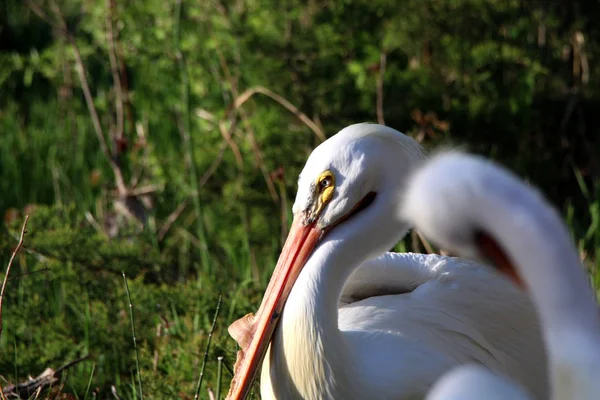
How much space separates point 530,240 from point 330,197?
4.89 ft

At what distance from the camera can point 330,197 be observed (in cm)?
311

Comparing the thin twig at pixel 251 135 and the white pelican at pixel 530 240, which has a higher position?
the white pelican at pixel 530 240

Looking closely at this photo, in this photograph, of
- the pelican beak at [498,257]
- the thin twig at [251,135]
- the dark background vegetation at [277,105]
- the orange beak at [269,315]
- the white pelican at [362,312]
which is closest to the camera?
the pelican beak at [498,257]

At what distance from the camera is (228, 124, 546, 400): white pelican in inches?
116

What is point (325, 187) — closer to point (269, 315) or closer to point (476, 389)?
point (269, 315)

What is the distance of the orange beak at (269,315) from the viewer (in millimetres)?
3062

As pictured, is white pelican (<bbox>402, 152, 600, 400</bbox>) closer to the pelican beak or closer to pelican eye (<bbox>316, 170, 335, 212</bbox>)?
the pelican beak

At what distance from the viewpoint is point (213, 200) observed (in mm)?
5609

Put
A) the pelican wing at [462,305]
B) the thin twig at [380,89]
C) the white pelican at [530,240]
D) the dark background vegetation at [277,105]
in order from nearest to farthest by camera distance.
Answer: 1. the white pelican at [530,240]
2. the pelican wing at [462,305]
3. the thin twig at [380,89]
4. the dark background vegetation at [277,105]

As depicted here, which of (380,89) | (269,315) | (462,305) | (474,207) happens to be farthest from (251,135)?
(474,207)

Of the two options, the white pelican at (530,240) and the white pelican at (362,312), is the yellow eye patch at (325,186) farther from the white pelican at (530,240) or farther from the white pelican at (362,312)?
the white pelican at (530,240)

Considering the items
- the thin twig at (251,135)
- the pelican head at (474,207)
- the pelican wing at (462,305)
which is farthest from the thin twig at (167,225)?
the pelican head at (474,207)

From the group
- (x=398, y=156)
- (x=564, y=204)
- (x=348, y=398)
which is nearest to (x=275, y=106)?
(x=564, y=204)

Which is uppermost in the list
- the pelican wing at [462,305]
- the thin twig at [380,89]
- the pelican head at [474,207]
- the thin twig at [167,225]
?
the pelican head at [474,207]
